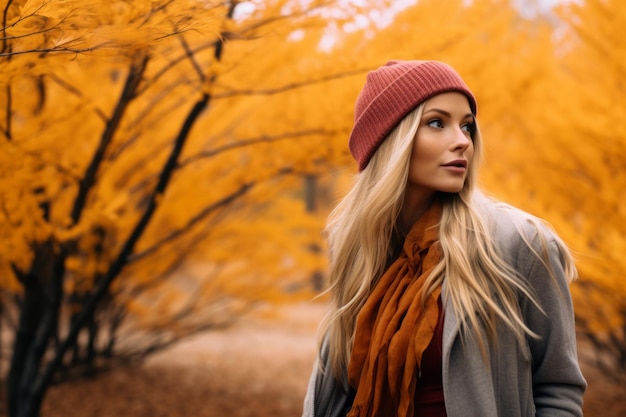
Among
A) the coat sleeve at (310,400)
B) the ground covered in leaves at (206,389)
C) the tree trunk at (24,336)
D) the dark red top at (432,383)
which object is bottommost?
the ground covered in leaves at (206,389)

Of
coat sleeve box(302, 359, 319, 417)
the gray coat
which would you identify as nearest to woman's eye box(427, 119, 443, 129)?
the gray coat

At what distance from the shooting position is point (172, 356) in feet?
24.2

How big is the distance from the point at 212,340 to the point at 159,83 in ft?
23.7

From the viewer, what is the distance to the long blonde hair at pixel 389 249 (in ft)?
4.90

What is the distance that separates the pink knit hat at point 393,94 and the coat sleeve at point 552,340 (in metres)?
0.54

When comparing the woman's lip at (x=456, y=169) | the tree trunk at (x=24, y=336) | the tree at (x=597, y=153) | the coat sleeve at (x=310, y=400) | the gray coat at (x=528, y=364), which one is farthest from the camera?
the tree trunk at (x=24, y=336)

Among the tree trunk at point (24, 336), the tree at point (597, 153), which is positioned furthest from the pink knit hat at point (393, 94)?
the tree trunk at point (24, 336)

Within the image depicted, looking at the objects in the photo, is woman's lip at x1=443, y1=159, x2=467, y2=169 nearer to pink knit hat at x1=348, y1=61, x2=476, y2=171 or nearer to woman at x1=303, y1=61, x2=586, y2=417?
woman at x1=303, y1=61, x2=586, y2=417

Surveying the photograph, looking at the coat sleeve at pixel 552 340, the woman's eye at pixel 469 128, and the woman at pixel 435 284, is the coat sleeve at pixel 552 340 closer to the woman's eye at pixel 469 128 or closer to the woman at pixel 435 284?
the woman at pixel 435 284

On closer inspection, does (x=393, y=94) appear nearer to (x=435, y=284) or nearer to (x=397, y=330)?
(x=435, y=284)

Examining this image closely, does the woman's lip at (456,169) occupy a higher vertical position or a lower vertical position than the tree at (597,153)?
higher

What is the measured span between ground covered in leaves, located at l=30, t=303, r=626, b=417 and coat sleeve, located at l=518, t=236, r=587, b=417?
343 cm

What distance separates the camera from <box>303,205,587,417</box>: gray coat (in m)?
1.44

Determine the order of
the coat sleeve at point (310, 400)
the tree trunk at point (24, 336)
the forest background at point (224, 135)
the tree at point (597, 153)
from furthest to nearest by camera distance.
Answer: the tree trunk at point (24, 336) → the tree at point (597, 153) → the forest background at point (224, 135) → the coat sleeve at point (310, 400)
